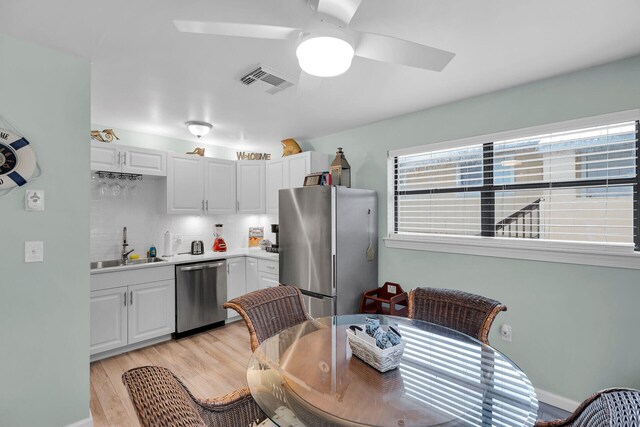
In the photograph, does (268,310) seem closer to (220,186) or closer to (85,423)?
(85,423)

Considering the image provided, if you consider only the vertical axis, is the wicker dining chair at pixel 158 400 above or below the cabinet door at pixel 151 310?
above

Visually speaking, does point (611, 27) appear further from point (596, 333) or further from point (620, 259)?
point (596, 333)

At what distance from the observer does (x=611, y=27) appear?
167 cm

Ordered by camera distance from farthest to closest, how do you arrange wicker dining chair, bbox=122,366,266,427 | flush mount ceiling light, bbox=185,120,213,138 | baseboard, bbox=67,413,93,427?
flush mount ceiling light, bbox=185,120,213,138 < baseboard, bbox=67,413,93,427 < wicker dining chair, bbox=122,366,266,427

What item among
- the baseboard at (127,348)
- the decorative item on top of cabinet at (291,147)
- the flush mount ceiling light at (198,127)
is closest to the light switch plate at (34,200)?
the flush mount ceiling light at (198,127)

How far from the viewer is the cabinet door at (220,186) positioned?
13.2ft

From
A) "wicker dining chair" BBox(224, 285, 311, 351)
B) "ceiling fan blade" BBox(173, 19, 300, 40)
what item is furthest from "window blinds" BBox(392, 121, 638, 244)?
"ceiling fan blade" BBox(173, 19, 300, 40)

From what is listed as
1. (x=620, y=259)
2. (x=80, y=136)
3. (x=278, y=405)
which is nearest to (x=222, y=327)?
(x=80, y=136)

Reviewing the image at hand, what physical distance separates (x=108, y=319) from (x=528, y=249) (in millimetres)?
3849

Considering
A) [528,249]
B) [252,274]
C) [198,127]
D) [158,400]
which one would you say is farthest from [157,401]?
[252,274]

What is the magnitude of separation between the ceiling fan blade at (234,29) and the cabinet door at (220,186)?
2978 millimetres

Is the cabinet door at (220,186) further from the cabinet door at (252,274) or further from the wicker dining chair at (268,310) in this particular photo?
the wicker dining chair at (268,310)

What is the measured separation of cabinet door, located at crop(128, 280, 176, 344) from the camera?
10.4 ft

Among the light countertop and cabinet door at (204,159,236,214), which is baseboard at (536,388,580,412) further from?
cabinet door at (204,159,236,214)
